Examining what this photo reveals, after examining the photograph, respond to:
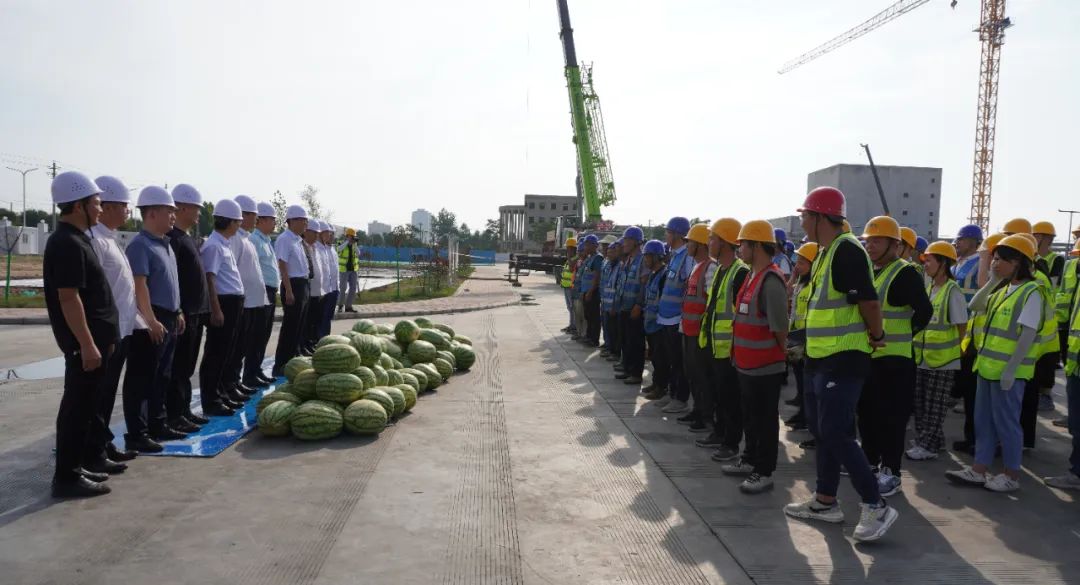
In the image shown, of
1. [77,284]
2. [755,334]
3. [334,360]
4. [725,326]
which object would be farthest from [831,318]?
[77,284]

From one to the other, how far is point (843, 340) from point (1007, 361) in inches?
75.4

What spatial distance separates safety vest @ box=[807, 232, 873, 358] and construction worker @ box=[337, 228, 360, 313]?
1268 cm

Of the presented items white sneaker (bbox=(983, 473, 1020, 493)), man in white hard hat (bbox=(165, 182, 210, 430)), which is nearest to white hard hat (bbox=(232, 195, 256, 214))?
man in white hard hat (bbox=(165, 182, 210, 430))

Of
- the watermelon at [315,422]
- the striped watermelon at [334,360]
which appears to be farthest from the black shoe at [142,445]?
the striped watermelon at [334,360]

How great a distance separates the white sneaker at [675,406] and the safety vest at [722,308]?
2053 mm

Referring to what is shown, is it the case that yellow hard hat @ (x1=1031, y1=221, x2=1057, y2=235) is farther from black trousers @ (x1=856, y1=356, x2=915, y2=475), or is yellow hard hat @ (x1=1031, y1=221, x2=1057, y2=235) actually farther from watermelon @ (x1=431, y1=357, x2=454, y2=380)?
watermelon @ (x1=431, y1=357, x2=454, y2=380)

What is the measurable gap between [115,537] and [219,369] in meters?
3.17

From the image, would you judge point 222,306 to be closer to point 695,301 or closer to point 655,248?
point 695,301

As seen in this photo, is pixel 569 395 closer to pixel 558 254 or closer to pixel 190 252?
pixel 190 252

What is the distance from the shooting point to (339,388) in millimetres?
6516

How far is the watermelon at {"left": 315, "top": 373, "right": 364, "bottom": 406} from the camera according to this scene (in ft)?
21.4

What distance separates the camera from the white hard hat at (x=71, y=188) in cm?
457

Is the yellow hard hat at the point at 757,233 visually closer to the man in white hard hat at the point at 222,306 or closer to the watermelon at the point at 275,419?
the watermelon at the point at 275,419

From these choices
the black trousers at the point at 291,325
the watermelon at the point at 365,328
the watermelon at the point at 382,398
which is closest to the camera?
the watermelon at the point at 382,398
